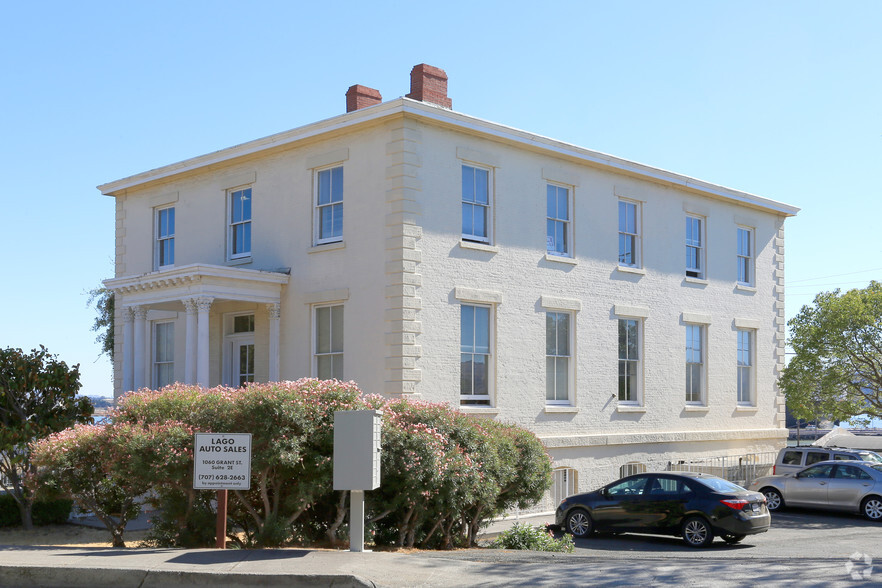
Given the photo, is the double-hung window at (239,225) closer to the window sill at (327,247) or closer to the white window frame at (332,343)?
the window sill at (327,247)

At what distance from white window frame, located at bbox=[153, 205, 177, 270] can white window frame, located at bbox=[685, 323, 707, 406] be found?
14.3 m

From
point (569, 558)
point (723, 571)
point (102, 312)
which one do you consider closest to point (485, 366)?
point (569, 558)

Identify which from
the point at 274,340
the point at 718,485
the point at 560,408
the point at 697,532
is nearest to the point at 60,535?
the point at 274,340

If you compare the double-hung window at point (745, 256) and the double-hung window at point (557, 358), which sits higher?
the double-hung window at point (745, 256)

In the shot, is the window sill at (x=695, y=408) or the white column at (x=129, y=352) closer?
the white column at (x=129, y=352)

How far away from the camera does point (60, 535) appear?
1838 cm

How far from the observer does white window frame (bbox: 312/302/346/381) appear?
2100cm

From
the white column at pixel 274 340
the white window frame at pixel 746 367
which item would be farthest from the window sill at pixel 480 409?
the white window frame at pixel 746 367

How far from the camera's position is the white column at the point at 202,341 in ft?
67.5

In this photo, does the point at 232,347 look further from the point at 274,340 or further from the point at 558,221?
the point at 558,221

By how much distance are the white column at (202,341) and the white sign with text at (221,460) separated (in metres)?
7.88

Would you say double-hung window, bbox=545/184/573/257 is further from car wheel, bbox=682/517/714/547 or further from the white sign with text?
the white sign with text

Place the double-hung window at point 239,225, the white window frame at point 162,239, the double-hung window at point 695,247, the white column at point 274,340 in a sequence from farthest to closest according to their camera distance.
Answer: the double-hung window at point 695,247
the white window frame at point 162,239
the double-hung window at point 239,225
the white column at point 274,340

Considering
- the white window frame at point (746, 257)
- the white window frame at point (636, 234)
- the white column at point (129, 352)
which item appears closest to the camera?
the white column at point (129, 352)
